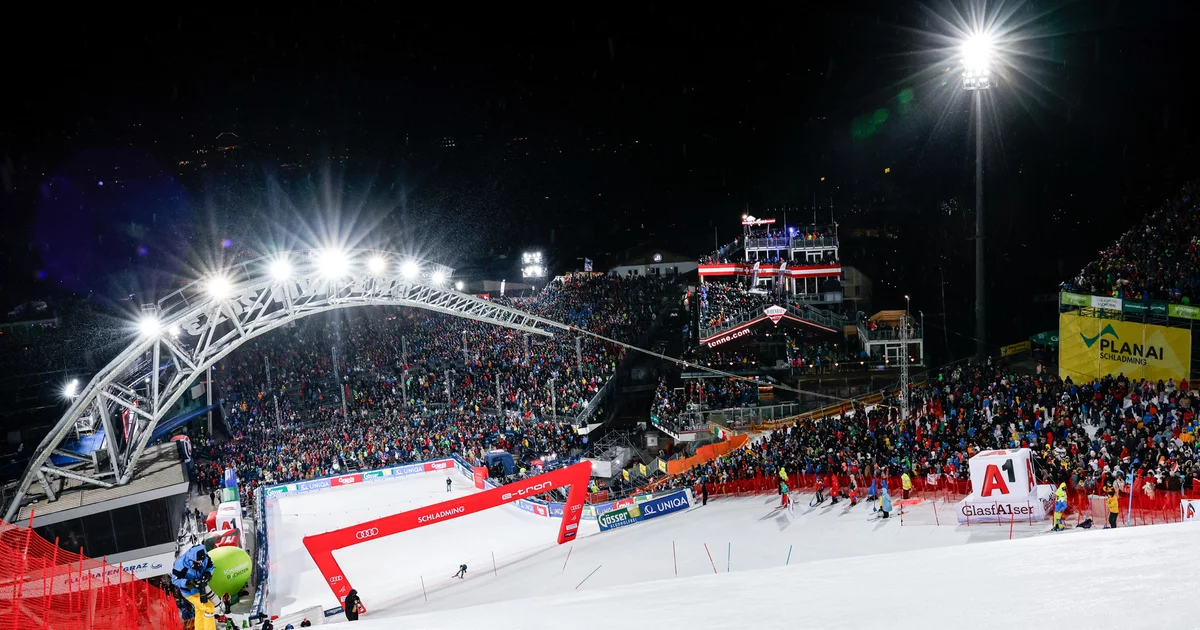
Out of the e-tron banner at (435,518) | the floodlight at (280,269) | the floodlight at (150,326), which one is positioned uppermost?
the floodlight at (280,269)

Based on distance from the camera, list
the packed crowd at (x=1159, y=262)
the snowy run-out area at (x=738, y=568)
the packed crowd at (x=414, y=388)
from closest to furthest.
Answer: the snowy run-out area at (x=738, y=568), the packed crowd at (x=1159, y=262), the packed crowd at (x=414, y=388)

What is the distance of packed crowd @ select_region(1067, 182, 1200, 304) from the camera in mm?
18969

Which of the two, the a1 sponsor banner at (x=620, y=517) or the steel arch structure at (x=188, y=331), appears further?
the a1 sponsor banner at (x=620, y=517)

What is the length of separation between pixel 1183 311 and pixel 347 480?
2792 centimetres

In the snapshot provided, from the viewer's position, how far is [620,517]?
2058 cm

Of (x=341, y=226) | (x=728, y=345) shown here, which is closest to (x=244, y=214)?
(x=341, y=226)

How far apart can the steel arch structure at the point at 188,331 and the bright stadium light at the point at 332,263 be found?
3 cm

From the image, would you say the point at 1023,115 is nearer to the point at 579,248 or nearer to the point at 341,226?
the point at 579,248

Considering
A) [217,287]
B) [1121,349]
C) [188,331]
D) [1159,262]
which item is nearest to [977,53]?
[1159,262]

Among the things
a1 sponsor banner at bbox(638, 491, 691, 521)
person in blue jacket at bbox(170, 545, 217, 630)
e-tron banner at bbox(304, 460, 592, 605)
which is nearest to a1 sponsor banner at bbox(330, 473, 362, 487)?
e-tron banner at bbox(304, 460, 592, 605)

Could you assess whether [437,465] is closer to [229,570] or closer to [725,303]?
[229,570]

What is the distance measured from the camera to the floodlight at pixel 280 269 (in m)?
22.6

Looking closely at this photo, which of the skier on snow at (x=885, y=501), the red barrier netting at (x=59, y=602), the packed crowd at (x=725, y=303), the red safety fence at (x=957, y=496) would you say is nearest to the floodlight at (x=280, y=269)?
the red barrier netting at (x=59, y=602)

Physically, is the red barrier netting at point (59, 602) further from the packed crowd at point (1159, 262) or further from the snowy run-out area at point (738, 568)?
the packed crowd at point (1159, 262)
